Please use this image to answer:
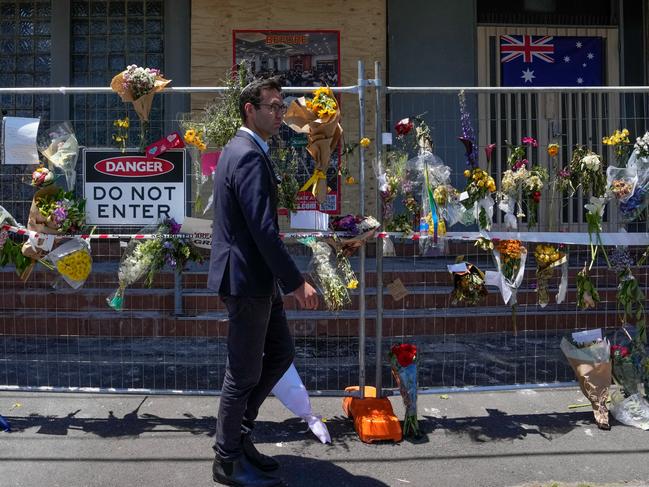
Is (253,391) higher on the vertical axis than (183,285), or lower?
lower

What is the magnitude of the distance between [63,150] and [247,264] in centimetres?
197

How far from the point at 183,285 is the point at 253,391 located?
3280mm

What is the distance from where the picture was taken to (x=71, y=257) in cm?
500

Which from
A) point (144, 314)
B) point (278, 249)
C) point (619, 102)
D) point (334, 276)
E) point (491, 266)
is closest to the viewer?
point (278, 249)

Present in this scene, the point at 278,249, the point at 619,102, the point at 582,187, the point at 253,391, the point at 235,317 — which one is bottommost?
the point at 253,391


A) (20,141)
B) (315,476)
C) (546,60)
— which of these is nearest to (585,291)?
(315,476)

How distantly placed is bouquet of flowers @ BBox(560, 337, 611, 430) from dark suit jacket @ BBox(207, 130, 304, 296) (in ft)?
7.77

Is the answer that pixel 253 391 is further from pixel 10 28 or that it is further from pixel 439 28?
pixel 10 28

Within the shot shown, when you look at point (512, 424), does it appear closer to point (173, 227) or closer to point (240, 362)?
point (240, 362)

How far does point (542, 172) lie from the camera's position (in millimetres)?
5047

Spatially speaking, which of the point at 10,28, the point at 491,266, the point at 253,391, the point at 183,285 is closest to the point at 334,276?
the point at 253,391

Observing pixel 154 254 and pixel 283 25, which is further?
pixel 283 25

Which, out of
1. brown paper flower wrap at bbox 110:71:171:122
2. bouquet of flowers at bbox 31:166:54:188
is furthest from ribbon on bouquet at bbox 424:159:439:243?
bouquet of flowers at bbox 31:166:54:188

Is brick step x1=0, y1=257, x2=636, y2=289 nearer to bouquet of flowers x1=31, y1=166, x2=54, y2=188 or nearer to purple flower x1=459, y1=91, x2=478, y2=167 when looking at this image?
purple flower x1=459, y1=91, x2=478, y2=167
